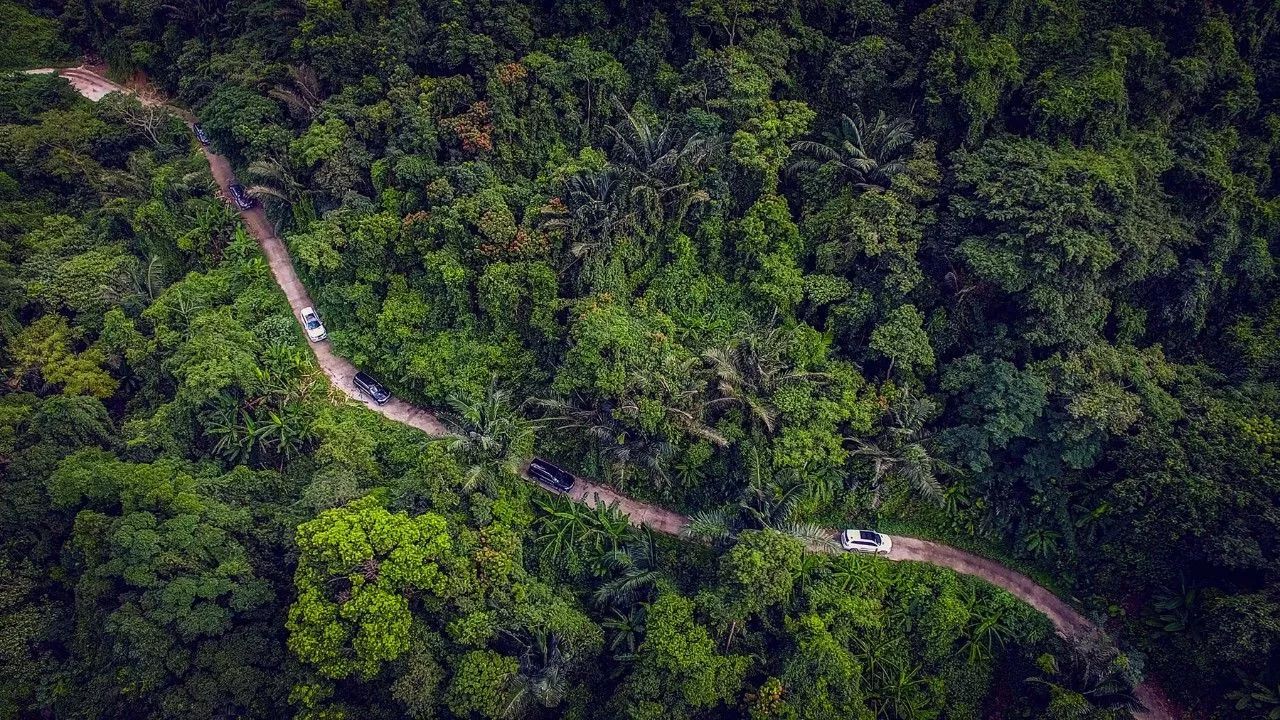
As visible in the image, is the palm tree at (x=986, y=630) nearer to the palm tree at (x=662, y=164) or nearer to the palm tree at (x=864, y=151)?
the palm tree at (x=864, y=151)

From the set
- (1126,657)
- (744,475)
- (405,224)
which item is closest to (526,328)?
(405,224)

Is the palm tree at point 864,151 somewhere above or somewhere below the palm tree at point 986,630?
above

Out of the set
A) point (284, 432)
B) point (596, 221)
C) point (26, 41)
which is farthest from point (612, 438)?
point (26, 41)

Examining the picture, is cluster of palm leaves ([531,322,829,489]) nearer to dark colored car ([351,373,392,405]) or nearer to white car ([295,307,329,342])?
dark colored car ([351,373,392,405])

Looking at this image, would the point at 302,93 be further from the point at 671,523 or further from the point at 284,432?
the point at 671,523

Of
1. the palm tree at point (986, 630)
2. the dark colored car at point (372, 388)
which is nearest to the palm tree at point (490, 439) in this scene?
the dark colored car at point (372, 388)

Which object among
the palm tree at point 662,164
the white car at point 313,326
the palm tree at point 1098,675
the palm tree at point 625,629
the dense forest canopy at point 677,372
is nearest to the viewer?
the dense forest canopy at point 677,372

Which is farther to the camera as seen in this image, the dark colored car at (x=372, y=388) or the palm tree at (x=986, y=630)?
the dark colored car at (x=372, y=388)

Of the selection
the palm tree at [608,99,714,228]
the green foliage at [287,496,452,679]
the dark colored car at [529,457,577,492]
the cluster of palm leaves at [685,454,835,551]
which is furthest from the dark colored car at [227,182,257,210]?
the cluster of palm leaves at [685,454,835,551]
